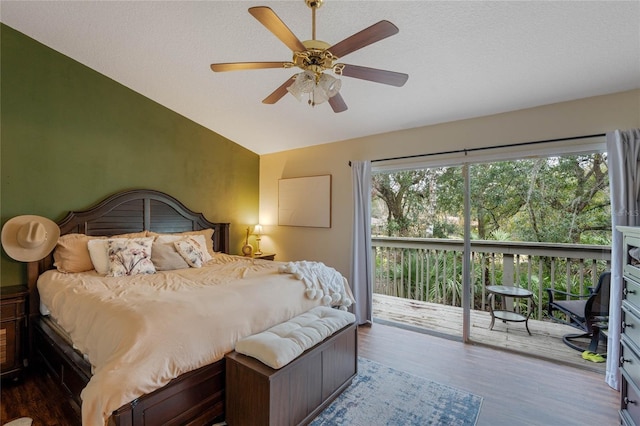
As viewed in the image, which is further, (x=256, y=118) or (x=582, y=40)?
(x=256, y=118)

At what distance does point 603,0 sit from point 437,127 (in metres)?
1.67

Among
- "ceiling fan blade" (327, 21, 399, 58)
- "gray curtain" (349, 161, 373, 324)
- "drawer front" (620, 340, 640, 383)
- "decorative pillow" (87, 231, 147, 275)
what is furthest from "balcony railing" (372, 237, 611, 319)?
Result: "decorative pillow" (87, 231, 147, 275)

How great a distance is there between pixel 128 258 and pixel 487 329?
395 centimetres

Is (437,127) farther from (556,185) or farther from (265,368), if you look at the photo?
(265,368)

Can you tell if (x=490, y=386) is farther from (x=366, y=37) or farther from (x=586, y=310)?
(x=366, y=37)

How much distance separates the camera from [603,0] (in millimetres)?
1721

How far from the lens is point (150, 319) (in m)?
1.59

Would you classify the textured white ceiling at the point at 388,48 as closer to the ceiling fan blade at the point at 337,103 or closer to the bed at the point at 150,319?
the ceiling fan blade at the point at 337,103

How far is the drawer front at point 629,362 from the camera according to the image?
170 cm

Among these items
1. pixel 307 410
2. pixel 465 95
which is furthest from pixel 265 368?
pixel 465 95

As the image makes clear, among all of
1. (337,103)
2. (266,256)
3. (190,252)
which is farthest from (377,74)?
(266,256)

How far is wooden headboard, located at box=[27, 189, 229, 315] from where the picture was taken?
2807 mm

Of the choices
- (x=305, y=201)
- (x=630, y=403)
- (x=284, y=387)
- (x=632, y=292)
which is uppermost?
(x=305, y=201)

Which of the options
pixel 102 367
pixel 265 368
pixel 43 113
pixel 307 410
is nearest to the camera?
pixel 102 367
